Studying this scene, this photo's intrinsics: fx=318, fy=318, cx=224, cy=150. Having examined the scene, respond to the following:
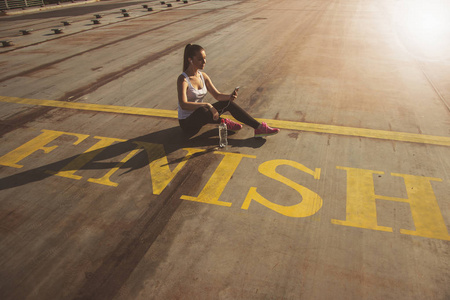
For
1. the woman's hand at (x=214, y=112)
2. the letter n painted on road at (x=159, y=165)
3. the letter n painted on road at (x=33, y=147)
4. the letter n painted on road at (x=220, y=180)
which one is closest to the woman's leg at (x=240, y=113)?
the woman's hand at (x=214, y=112)

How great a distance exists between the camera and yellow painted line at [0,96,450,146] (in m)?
5.08

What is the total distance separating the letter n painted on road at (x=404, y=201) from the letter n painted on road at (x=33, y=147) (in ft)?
14.4

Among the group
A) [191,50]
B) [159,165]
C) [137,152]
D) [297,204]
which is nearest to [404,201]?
[297,204]

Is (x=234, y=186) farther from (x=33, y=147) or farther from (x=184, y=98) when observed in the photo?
(x=33, y=147)

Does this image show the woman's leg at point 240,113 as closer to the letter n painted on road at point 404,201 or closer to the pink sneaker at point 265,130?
the pink sneaker at point 265,130

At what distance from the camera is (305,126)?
5609 mm

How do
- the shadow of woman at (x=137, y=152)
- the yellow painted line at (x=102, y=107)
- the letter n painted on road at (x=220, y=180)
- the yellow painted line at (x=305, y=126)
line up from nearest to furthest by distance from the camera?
1. the letter n painted on road at (x=220, y=180)
2. the shadow of woman at (x=137, y=152)
3. the yellow painted line at (x=305, y=126)
4. the yellow painted line at (x=102, y=107)

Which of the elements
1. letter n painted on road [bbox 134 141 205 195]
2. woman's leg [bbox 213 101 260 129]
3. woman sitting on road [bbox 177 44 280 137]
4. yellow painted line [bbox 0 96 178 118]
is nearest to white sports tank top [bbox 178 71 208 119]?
woman sitting on road [bbox 177 44 280 137]

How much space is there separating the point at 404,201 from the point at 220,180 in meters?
2.24

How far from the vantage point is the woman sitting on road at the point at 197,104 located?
4.93m

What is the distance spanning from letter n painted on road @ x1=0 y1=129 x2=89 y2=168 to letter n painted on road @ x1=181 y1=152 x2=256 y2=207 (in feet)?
8.55

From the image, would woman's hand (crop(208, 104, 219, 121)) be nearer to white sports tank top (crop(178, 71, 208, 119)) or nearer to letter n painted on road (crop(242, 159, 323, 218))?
white sports tank top (crop(178, 71, 208, 119))

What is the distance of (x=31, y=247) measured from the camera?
3318 mm

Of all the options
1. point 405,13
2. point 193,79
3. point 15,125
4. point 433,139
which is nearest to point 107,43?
point 15,125
